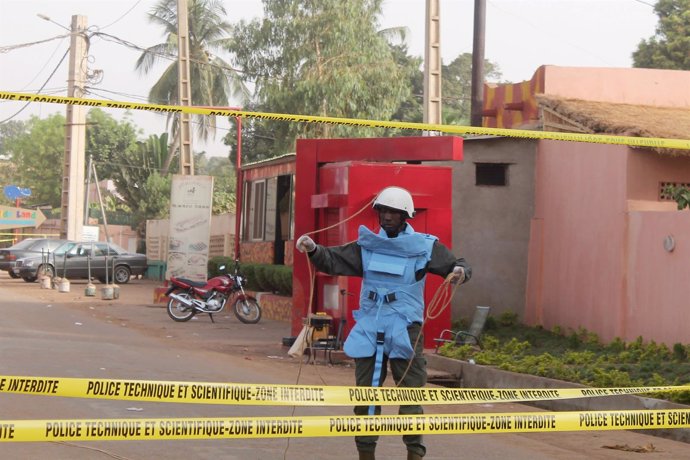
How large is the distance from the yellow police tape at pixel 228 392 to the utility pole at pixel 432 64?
14439mm

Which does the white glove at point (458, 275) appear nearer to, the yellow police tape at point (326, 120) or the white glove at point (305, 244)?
the white glove at point (305, 244)

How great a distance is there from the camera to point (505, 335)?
1780cm

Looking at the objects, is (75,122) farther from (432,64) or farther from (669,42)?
(669,42)

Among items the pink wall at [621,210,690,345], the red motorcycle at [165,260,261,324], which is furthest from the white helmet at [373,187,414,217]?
the red motorcycle at [165,260,261,324]

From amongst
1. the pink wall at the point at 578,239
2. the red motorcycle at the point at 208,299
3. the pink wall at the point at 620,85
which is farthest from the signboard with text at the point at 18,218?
the pink wall at the point at 578,239

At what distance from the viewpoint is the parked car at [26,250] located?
3859 centimetres

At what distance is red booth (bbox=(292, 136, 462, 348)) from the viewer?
52.0 feet

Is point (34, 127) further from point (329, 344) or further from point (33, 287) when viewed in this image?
point (329, 344)

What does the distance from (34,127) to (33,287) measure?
5128 cm

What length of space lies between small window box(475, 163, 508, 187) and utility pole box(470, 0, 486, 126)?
404 cm

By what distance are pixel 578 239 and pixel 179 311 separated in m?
8.41

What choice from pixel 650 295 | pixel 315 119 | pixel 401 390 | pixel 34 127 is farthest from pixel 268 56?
pixel 34 127

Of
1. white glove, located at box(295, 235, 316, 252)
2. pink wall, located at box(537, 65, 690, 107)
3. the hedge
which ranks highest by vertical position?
pink wall, located at box(537, 65, 690, 107)

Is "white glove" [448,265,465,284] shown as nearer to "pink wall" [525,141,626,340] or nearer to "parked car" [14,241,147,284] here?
"pink wall" [525,141,626,340]
